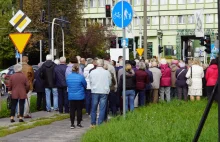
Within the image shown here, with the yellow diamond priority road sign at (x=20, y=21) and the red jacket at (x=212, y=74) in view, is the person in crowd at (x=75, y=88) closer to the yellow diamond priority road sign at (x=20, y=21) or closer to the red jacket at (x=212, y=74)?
the yellow diamond priority road sign at (x=20, y=21)

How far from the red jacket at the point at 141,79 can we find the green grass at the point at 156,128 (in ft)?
15.6

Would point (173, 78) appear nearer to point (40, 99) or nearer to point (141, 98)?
point (141, 98)

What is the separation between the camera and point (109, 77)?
665 inches

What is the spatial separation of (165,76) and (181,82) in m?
0.79

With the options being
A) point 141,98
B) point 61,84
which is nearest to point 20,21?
point 61,84

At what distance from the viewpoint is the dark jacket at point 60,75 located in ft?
71.5

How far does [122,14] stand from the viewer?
51.4 feet

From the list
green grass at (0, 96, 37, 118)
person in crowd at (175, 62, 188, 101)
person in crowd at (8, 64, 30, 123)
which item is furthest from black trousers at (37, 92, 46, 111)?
person in crowd at (175, 62, 188, 101)

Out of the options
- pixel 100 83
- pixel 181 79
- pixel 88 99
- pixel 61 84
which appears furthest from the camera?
pixel 181 79

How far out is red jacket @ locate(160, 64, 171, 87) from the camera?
25.0 m

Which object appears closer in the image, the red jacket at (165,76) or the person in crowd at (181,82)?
the person in crowd at (181,82)

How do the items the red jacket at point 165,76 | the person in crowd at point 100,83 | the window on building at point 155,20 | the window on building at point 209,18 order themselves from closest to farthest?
1. the person in crowd at point 100,83
2. the red jacket at point 165,76
3. the window on building at point 209,18
4. the window on building at point 155,20

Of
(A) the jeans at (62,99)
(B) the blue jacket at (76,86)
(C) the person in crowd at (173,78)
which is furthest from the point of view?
(C) the person in crowd at (173,78)

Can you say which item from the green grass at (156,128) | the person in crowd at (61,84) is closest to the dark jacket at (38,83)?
the person in crowd at (61,84)
